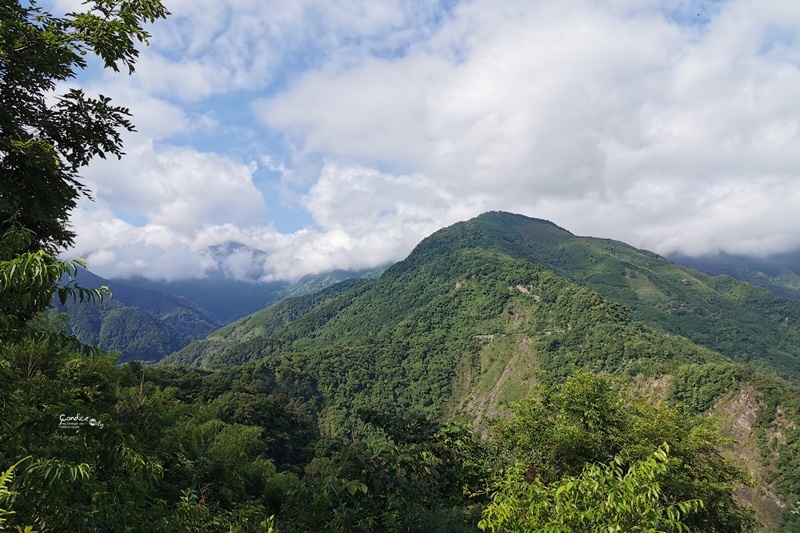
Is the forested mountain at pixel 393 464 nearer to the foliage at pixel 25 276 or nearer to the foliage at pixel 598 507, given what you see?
the foliage at pixel 598 507

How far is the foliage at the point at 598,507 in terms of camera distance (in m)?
4.61

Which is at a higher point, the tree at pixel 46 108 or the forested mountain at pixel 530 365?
the tree at pixel 46 108

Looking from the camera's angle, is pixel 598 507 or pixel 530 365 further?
pixel 530 365

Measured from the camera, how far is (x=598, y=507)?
15.8ft

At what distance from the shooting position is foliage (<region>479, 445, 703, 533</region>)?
15.1 feet

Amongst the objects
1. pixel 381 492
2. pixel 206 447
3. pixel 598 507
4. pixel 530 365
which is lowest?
pixel 530 365

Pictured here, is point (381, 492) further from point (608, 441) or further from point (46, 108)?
point (608, 441)

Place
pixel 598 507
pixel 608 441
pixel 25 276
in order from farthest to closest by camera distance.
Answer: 1. pixel 608 441
2. pixel 598 507
3. pixel 25 276

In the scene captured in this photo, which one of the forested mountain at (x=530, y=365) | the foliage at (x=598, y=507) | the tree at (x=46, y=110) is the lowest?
the forested mountain at (x=530, y=365)

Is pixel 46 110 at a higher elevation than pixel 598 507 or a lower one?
higher

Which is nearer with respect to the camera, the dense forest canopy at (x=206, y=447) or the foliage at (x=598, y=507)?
the dense forest canopy at (x=206, y=447)

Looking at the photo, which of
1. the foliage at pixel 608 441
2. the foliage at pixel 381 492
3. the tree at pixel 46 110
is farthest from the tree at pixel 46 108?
the foliage at pixel 608 441

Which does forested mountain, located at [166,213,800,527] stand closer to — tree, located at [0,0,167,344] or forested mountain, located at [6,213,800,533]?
forested mountain, located at [6,213,800,533]

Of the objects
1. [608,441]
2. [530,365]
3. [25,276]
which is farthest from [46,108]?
[530,365]
